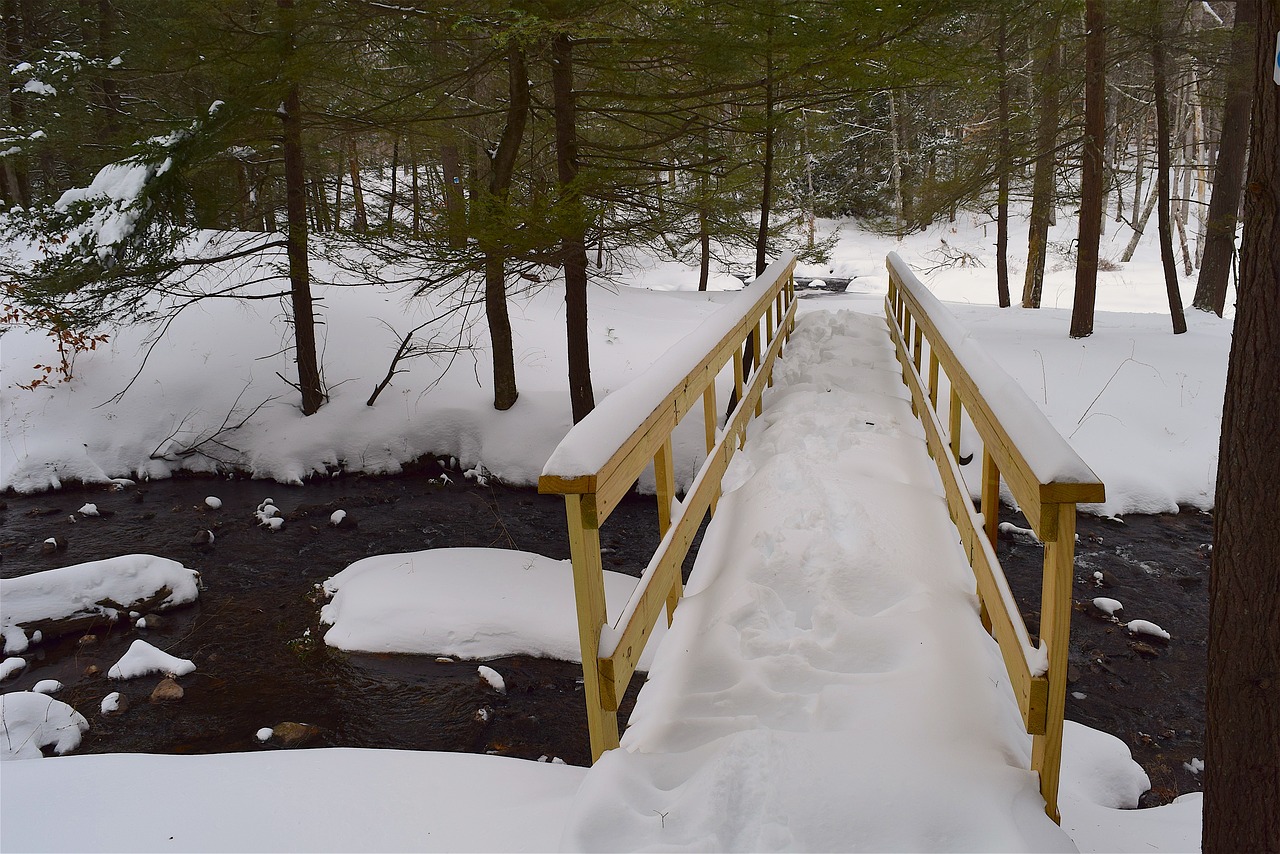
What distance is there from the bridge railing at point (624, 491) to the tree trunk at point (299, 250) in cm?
686

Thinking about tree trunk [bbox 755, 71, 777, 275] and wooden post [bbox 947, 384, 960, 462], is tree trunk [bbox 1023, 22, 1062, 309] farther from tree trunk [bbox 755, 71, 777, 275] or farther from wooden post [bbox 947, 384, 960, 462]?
wooden post [bbox 947, 384, 960, 462]

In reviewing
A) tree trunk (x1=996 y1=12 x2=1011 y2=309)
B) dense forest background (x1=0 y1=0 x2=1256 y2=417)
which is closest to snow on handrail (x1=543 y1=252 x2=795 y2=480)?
dense forest background (x1=0 y1=0 x2=1256 y2=417)

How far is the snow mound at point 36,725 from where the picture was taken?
4719mm

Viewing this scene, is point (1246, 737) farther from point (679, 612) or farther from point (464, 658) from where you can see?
point (464, 658)

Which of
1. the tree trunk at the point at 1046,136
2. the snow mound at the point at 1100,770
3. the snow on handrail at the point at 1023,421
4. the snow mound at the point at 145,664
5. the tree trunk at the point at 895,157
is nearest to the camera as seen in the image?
the snow on handrail at the point at 1023,421

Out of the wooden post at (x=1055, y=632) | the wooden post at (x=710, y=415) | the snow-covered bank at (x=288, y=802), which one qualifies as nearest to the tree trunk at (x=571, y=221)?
the wooden post at (x=710, y=415)

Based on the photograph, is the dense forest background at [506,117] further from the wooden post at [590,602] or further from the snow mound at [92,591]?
the wooden post at [590,602]

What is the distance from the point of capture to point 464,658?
5.90 metres

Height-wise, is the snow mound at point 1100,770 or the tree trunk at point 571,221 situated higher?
the tree trunk at point 571,221

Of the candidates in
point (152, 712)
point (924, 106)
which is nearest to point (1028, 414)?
point (152, 712)

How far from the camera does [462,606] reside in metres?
6.37

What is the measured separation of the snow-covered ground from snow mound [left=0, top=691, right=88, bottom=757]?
6.19 feet

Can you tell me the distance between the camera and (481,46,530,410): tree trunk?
7.52m

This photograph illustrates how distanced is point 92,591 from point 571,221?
16.2 ft
